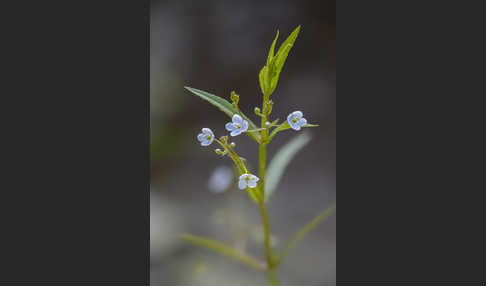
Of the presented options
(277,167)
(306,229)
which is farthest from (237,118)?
(306,229)

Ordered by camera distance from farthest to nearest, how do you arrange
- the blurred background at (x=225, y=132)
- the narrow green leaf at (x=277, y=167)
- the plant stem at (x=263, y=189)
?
the blurred background at (x=225, y=132) → the narrow green leaf at (x=277, y=167) → the plant stem at (x=263, y=189)

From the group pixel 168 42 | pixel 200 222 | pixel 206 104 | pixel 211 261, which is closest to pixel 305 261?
pixel 211 261

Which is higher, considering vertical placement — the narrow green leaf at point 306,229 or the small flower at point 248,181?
the small flower at point 248,181

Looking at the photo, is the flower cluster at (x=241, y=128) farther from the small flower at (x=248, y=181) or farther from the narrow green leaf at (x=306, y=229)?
the narrow green leaf at (x=306, y=229)

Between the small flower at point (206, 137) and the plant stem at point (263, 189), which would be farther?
the plant stem at point (263, 189)

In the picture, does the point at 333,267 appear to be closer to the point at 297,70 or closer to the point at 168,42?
the point at 297,70

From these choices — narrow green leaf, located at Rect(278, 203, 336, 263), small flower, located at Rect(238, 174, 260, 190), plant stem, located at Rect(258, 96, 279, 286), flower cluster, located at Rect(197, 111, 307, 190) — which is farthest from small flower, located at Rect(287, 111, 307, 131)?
narrow green leaf, located at Rect(278, 203, 336, 263)

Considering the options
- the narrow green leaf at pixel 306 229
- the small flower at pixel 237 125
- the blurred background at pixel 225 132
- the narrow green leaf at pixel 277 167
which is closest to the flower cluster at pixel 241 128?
the small flower at pixel 237 125

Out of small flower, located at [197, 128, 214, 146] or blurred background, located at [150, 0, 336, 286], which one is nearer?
small flower, located at [197, 128, 214, 146]

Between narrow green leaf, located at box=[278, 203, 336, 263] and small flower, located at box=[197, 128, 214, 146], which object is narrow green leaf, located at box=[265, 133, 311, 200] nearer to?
narrow green leaf, located at box=[278, 203, 336, 263]
